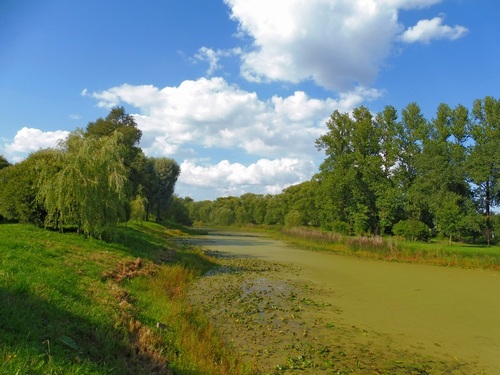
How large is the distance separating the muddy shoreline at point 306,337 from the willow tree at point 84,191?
241 inches

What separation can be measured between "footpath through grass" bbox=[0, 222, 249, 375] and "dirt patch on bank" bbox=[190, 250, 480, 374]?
771 mm

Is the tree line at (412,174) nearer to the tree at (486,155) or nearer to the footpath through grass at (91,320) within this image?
the tree at (486,155)

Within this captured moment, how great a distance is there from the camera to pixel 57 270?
9.42m

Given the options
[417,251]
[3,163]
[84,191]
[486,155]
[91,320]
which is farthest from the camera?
[486,155]

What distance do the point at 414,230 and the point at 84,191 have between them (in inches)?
1328

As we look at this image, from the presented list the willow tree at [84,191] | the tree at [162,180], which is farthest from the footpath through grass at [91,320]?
the tree at [162,180]

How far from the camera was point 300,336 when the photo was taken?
29.2ft

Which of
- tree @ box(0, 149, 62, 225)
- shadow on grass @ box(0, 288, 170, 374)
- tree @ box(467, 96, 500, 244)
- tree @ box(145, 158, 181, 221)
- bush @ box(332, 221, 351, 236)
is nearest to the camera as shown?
shadow on grass @ box(0, 288, 170, 374)

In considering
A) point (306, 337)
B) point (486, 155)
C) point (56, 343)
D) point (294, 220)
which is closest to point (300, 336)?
point (306, 337)

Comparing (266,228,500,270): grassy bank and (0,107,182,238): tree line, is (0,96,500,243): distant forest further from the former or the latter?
(266,228,500,270): grassy bank

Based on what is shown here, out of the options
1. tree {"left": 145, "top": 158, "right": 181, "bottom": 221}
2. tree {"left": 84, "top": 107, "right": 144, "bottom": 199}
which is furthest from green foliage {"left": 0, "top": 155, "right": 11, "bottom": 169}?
tree {"left": 145, "top": 158, "right": 181, "bottom": 221}

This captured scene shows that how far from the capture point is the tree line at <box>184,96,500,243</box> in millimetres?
36625

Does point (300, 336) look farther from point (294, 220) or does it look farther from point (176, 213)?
point (176, 213)

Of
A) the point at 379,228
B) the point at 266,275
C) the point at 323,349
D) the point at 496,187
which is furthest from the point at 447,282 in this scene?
the point at 379,228
